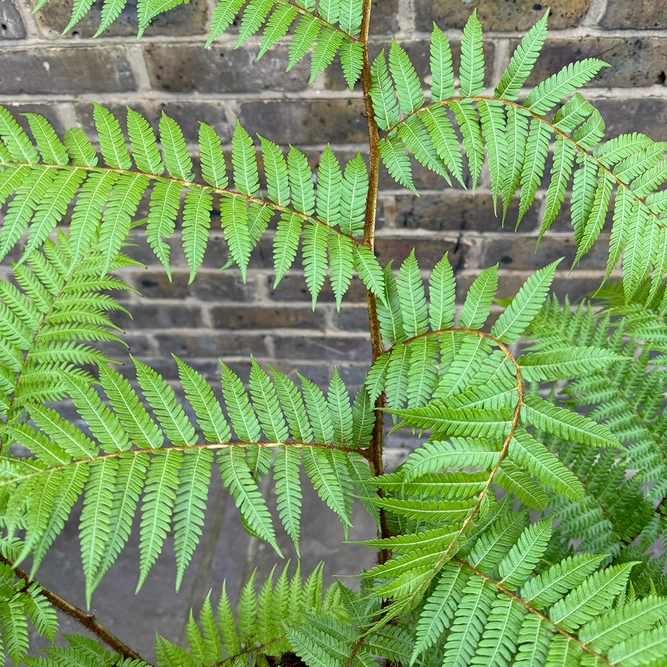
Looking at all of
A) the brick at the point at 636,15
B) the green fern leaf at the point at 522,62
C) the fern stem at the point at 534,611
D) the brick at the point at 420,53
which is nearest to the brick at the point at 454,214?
the brick at the point at 420,53

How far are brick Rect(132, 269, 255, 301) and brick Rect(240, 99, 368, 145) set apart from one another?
409mm

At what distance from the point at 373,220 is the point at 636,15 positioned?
790 mm

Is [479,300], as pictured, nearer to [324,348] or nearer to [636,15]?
[636,15]

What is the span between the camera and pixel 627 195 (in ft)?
2.24

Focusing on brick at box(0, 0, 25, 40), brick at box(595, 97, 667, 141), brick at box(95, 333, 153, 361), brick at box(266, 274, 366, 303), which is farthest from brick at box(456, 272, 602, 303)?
brick at box(0, 0, 25, 40)

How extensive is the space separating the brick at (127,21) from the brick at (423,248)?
620 millimetres

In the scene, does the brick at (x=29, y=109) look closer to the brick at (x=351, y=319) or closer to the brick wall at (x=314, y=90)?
the brick wall at (x=314, y=90)

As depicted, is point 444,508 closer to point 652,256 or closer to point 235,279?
point 652,256

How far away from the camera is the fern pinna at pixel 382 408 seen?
57cm

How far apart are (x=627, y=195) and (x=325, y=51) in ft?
1.28

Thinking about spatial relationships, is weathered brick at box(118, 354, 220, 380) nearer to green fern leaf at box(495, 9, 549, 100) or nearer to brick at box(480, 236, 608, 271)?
brick at box(480, 236, 608, 271)

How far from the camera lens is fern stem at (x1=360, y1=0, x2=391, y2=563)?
683mm

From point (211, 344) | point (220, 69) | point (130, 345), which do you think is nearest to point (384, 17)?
point (220, 69)

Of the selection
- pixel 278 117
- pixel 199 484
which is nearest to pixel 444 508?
pixel 199 484
